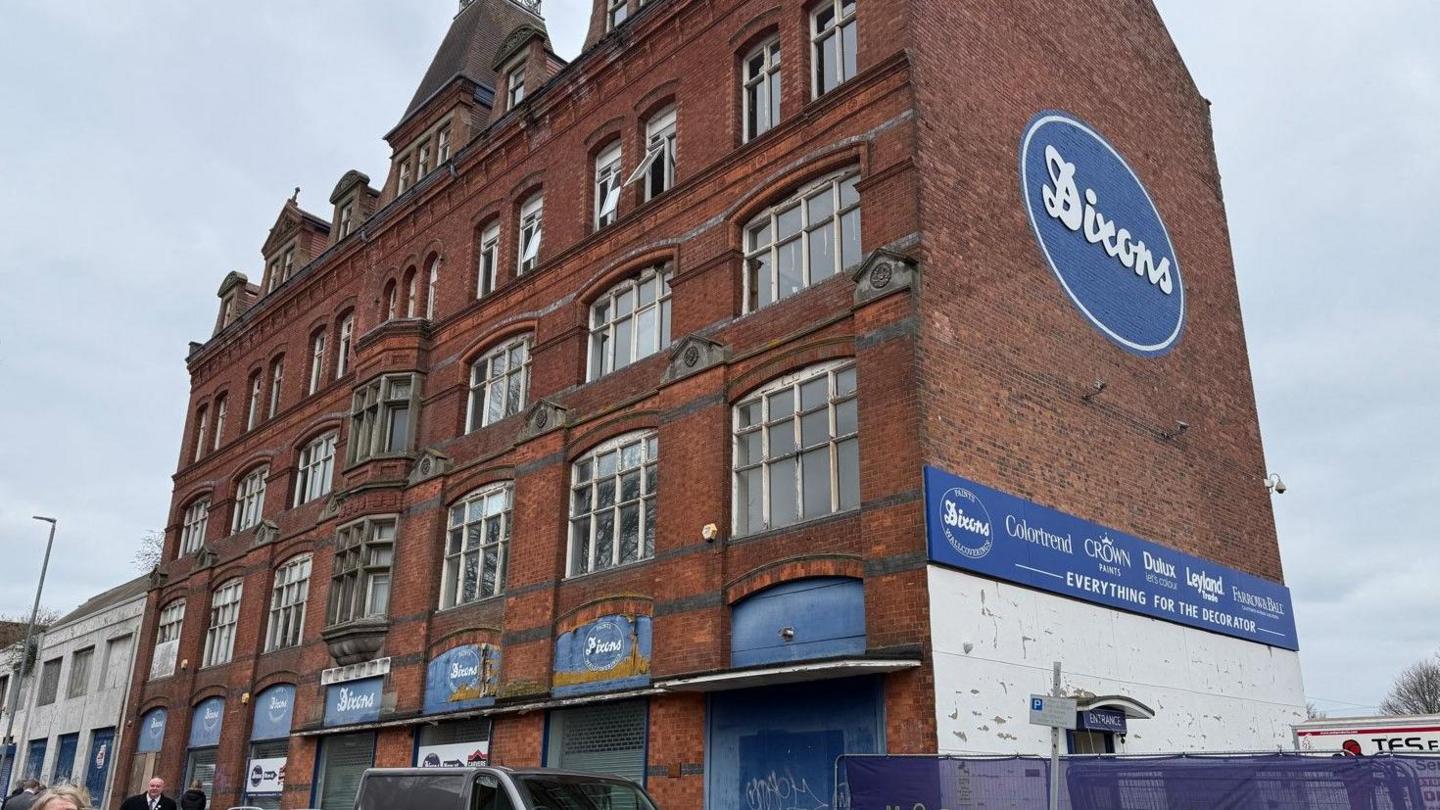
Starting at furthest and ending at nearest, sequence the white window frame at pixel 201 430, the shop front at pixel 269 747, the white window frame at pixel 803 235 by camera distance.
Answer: the white window frame at pixel 201 430
the shop front at pixel 269 747
the white window frame at pixel 803 235

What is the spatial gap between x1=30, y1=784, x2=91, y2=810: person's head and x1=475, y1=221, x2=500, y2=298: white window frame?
20.4 m

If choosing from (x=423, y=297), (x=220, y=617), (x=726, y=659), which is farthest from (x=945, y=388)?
(x=220, y=617)

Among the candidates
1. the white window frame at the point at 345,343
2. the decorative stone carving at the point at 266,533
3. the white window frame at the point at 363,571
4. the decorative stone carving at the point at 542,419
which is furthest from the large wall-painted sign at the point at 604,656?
the decorative stone carving at the point at 266,533

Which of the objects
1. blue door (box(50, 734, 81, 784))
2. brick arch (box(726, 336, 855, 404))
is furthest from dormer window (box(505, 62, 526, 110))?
blue door (box(50, 734, 81, 784))

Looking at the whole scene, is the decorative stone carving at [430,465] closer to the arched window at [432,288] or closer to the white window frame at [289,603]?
the arched window at [432,288]

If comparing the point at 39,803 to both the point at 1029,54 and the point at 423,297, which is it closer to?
the point at 1029,54

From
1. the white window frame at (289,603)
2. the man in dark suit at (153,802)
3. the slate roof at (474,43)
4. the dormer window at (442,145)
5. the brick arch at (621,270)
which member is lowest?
the man in dark suit at (153,802)

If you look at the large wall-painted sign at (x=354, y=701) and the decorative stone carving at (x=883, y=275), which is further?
the large wall-painted sign at (x=354, y=701)

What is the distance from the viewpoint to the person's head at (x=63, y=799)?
475 cm

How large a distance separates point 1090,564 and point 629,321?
9071mm

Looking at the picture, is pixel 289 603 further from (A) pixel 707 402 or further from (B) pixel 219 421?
(A) pixel 707 402

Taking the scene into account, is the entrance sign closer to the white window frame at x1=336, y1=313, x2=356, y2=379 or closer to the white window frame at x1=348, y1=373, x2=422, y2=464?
the white window frame at x1=348, y1=373, x2=422, y2=464

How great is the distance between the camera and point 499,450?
22703 mm

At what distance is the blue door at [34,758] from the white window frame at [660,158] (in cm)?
3217
